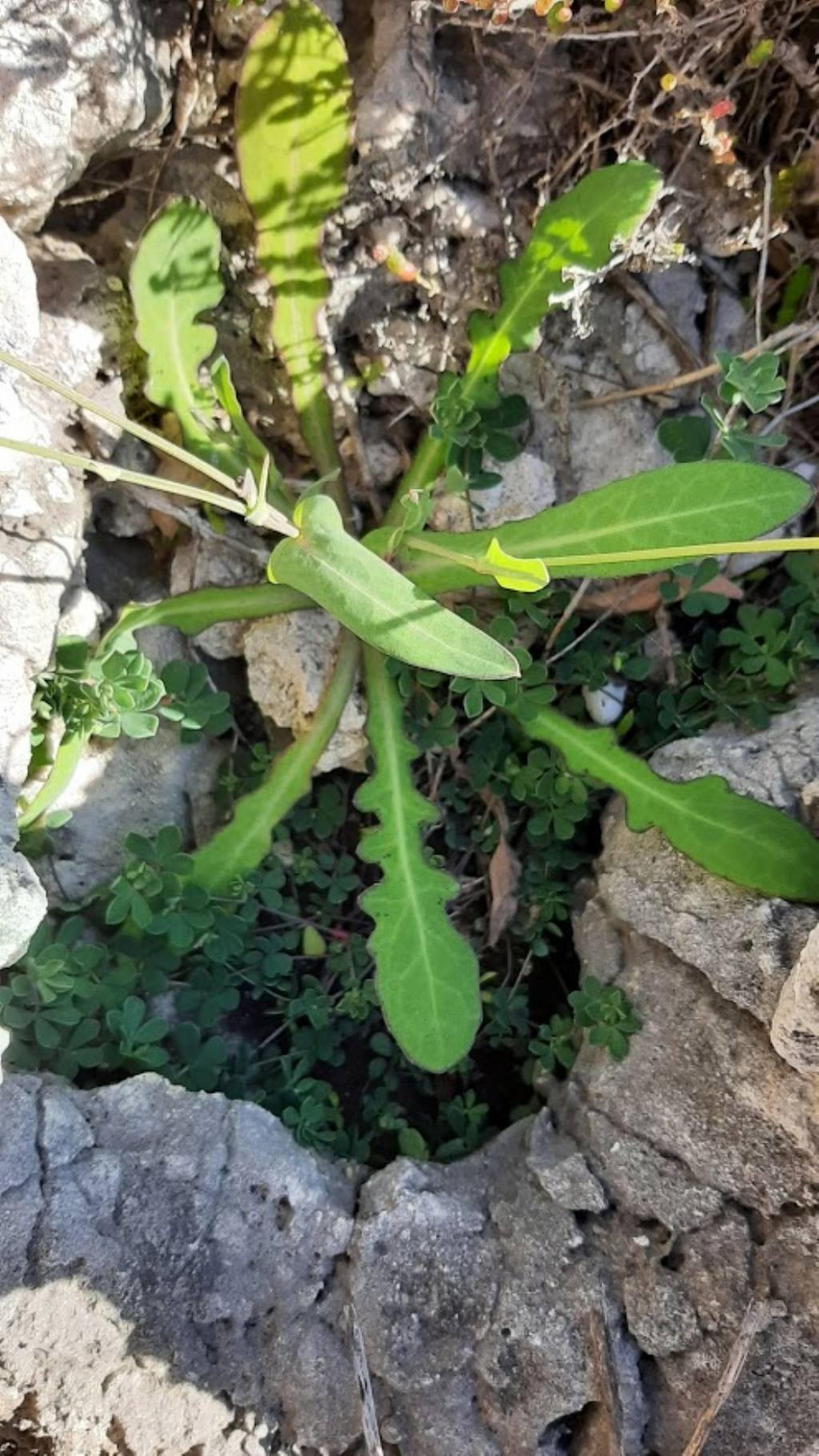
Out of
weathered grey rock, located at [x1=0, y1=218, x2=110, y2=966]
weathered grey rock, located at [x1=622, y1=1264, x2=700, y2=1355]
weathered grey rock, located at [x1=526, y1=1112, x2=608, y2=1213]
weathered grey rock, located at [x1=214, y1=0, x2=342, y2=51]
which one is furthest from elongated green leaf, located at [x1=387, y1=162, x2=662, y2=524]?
weathered grey rock, located at [x1=622, y1=1264, x2=700, y2=1355]

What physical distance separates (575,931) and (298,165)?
1.63 m

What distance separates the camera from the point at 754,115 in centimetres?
216

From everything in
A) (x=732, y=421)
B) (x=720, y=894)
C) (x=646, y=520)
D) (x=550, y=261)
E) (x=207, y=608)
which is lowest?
(x=720, y=894)

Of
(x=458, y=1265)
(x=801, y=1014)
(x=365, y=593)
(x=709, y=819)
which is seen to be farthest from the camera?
(x=709, y=819)

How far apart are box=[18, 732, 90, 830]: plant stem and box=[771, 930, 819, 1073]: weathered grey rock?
1.34 meters

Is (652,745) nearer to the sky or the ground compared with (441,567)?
nearer to the ground

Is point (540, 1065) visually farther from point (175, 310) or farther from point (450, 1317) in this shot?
point (175, 310)

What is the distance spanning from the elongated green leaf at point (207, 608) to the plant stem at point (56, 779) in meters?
0.23

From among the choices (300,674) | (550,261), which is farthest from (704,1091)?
(550,261)

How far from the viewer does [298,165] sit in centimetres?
213

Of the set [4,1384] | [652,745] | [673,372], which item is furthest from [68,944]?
[673,372]

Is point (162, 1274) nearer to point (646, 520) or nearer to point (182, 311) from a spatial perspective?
point (646, 520)

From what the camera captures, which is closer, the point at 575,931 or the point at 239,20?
the point at 239,20

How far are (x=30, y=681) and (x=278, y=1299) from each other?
1.18 meters
